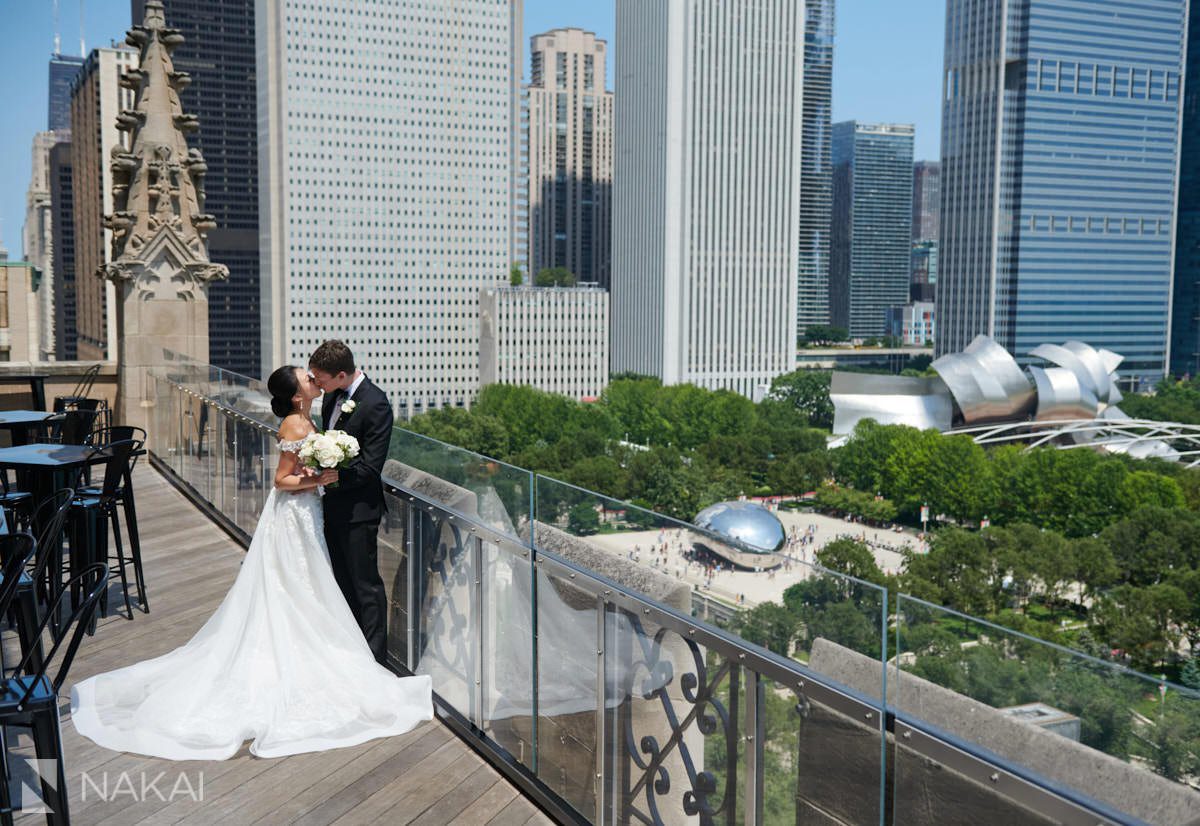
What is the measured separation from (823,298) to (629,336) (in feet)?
237

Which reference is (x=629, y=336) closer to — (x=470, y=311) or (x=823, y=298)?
(x=470, y=311)

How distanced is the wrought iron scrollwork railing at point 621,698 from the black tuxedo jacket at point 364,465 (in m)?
0.19

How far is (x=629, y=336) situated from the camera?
4845 inches

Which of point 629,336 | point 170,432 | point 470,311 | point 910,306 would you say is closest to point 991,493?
point 170,432

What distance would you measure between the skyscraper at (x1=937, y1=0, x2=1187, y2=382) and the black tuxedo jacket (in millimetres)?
111211

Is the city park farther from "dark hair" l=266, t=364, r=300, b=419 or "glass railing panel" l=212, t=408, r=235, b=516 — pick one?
"glass railing panel" l=212, t=408, r=235, b=516

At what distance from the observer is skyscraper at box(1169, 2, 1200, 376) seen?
120125mm

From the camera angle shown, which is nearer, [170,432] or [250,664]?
[250,664]

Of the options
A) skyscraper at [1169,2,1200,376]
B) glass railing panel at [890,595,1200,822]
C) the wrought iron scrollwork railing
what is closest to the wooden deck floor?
the wrought iron scrollwork railing

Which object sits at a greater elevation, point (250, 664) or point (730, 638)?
point (730, 638)

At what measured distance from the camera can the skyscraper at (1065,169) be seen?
10862 centimetres

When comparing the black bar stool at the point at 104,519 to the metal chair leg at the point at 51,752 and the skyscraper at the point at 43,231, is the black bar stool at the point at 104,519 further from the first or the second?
the skyscraper at the point at 43,231

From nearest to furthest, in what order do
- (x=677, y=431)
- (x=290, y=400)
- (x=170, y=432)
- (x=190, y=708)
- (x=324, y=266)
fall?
(x=190, y=708) → (x=290, y=400) → (x=170, y=432) → (x=677, y=431) → (x=324, y=266)

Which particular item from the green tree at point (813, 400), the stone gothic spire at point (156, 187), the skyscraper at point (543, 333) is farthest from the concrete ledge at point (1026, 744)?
the skyscraper at point (543, 333)
